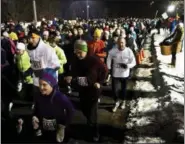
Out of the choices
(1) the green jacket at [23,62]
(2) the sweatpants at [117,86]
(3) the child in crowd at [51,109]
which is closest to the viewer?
(3) the child in crowd at [51,109]

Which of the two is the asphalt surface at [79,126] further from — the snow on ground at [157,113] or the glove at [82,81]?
the glove at [82,81]

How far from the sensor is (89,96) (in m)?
6.12

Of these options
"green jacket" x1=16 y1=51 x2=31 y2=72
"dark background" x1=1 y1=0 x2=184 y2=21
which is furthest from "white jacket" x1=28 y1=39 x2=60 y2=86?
"dark background" x1=1 y1=0 x2=184 y2=21

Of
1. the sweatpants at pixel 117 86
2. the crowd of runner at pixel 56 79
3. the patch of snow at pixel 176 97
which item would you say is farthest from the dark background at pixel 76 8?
the sweatpants at pixel 117 86

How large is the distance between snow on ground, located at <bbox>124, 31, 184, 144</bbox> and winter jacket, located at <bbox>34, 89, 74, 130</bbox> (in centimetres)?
132

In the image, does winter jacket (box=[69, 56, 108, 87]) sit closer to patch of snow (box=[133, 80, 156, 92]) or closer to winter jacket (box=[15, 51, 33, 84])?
winter jacket (box=[15, 51, 33, 84])

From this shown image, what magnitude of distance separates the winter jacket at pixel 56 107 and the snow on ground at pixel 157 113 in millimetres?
1316

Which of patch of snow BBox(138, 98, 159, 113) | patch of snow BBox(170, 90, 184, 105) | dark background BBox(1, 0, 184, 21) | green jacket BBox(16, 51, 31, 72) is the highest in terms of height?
dark background BBox(1, 0, 184, 21)

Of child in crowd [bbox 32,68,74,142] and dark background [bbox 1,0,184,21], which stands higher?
dark background [bbox 1,0,184,21]

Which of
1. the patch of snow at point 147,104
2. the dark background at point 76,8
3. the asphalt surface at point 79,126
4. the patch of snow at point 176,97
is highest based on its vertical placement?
the dark background at point 76,8

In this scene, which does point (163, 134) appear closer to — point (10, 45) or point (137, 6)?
point (10, 45)

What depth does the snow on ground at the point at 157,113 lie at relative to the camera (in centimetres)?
630

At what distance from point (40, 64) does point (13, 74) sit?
1.98ft

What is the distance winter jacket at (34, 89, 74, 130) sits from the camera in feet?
17.2
